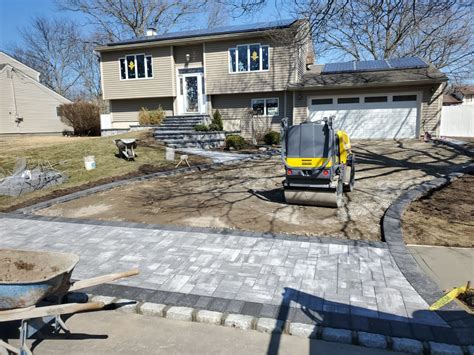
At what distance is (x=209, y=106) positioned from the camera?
70.0 feet

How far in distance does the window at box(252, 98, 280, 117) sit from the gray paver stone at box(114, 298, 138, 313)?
1766cm

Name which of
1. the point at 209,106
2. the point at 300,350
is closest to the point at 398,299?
the point at 300,350

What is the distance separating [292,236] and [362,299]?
2.03 metres

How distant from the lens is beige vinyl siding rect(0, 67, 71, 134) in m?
25.1

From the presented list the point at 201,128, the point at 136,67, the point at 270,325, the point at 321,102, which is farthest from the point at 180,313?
the point at 136,67

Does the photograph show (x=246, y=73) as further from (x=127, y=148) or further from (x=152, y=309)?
(x=152, y=309)

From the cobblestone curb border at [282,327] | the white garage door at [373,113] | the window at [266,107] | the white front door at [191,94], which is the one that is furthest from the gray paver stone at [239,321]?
the white front door at [191,94]

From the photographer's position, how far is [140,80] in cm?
2206

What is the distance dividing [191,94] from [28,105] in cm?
1349

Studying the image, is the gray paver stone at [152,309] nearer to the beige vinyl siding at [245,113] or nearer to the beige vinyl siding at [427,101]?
the beige vinyl siding at [245,113]

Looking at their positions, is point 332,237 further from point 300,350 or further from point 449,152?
point 449,152

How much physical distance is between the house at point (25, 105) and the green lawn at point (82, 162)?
9808mm

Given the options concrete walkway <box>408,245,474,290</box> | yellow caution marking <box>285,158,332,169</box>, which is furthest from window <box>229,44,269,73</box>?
concrete walkway <box>408,245,474,290</box>

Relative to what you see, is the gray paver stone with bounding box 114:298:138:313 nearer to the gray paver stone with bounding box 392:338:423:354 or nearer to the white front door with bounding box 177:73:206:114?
the gray paver stone with bounding box 392:338:423:354
